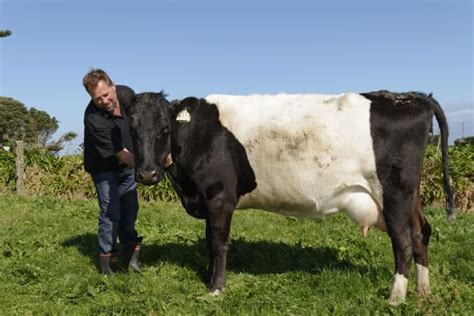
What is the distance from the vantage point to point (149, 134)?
471cm

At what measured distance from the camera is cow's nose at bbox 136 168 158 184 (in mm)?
4613

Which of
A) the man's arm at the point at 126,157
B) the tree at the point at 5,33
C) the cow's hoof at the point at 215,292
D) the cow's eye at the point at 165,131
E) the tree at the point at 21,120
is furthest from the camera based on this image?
the tree at the point at 21,120

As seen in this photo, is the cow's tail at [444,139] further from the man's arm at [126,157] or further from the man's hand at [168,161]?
the man's arm at [126,157]

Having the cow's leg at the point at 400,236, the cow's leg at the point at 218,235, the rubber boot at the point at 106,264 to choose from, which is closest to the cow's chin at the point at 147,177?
the cow's leg at the point at 218,235

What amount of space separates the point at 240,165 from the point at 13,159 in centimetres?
1141

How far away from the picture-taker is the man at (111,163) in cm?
517

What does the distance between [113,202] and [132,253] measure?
2.48ft

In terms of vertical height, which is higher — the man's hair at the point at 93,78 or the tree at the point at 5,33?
the tree at the point at 5,33

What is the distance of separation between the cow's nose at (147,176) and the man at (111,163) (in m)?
0.53

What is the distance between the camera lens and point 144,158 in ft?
15.3

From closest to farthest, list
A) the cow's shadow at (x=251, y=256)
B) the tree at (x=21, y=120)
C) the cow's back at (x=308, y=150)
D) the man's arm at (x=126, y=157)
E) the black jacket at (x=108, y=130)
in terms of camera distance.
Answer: the cow's back at (x=308, y=150) → the man's arm at (x=126, y=157) → the black jacket at (x=108, y=130) → the cow's shadow at (x=251, y=256) → the tree at (x=21, y=120)

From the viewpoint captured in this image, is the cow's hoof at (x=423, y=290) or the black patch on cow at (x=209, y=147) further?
the black patch on cow at (x=209, y=147)

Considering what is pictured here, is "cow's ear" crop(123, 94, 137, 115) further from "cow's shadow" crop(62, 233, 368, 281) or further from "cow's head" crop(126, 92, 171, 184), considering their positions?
"cow's shadow" crop(62, 233, 368, 281)

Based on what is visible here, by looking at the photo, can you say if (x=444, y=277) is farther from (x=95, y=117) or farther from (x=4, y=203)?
(x=4, y=203)
